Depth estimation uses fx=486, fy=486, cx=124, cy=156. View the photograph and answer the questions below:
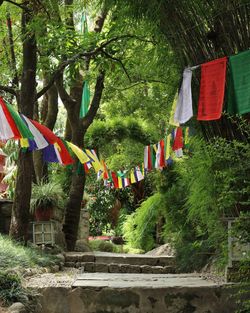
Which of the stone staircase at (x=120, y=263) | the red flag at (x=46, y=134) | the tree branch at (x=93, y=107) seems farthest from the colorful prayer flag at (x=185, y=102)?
the tree branch at (x=93, y=107)

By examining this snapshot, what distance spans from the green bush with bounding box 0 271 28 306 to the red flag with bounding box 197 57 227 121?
276cm

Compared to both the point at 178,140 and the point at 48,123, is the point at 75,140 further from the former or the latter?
the point at 178,140

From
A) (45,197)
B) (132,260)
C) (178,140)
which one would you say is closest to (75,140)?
(45,197)

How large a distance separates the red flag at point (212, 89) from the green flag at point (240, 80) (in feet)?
0.38

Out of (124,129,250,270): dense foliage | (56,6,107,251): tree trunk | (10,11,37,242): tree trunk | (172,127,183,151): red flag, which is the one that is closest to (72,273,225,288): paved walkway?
(124,129,250,270): dense foliage

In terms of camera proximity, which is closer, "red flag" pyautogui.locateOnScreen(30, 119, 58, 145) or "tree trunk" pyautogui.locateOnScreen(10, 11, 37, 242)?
"red flag" pyautogui.locateOnScreen(30, 119, 58, 145)

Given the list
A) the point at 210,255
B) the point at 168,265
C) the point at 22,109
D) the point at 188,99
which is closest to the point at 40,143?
the point at 22,109

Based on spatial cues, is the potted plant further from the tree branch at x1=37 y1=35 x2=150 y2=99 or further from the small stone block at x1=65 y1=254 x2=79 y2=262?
the tree branch at x1=37 y1=35 x2=150 y2=99

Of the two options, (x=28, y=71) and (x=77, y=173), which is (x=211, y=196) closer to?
(x=28, y=71)

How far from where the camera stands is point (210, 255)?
745 cm

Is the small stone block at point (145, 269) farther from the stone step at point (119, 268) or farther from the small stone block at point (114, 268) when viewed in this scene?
the small stone block at point (114, 268)

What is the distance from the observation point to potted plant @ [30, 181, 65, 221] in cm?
856

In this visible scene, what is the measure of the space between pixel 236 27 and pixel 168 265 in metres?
4.69

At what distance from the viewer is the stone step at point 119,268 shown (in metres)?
8.20
